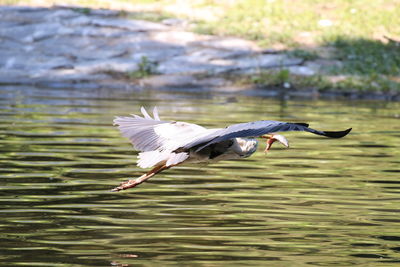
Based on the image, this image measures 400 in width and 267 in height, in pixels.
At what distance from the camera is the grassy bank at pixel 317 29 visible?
15.9 m

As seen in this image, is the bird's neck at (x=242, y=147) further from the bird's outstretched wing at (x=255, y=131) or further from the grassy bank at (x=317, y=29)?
the grassy bank at (x=317, y=29)

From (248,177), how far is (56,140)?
9.12 ft

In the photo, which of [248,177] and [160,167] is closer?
[160,167]

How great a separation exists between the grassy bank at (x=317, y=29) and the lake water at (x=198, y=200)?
382 cm

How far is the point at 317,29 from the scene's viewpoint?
1769cm

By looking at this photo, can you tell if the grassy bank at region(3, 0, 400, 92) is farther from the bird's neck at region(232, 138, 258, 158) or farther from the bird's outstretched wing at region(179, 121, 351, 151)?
the bird's outstretched wing at region(179, 121, 351, 151)

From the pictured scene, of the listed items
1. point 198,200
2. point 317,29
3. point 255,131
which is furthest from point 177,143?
point 317,29

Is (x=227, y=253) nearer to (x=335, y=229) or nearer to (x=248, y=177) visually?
(x=335, y=229)

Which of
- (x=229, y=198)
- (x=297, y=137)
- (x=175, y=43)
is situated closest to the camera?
(x=229, y=198)

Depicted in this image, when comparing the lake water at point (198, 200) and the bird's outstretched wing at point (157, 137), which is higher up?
the bird's outstretched wing at point (157, 137)

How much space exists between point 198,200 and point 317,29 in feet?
37.4

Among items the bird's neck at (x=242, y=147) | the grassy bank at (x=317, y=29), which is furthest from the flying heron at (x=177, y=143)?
the grassy bank at (x=317, y=29)

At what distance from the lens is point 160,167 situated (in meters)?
5.68

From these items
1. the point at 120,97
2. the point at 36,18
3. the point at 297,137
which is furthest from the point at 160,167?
the point at 36,18
